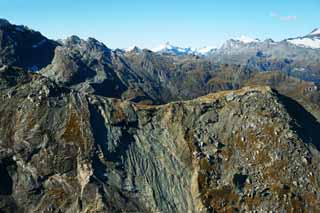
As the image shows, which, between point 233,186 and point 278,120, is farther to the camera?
point 278,120

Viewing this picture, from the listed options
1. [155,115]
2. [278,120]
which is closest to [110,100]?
[155,115]

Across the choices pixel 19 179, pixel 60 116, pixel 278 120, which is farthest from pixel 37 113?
pixel 278 120

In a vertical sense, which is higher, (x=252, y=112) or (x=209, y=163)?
(x=252, y=112)

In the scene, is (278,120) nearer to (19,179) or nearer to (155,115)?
(155,115)

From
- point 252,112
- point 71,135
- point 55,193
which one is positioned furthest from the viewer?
point 252,112

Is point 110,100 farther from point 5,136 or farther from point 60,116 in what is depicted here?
point 5,136

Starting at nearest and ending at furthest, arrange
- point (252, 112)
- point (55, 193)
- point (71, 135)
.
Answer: point (55, 193), point (71, 135), point (252, 112)
